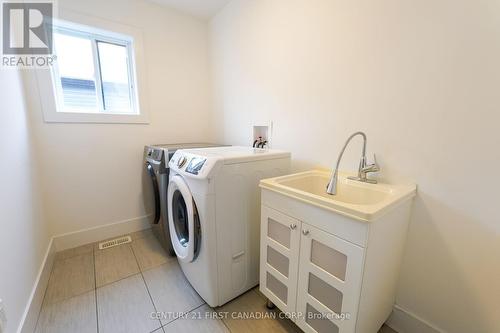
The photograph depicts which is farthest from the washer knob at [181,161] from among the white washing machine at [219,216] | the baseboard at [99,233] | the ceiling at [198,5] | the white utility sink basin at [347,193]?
the ceiling at [198,5]

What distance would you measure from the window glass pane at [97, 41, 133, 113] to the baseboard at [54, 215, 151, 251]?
1.22 metres

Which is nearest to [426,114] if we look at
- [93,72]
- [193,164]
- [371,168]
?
[371,168]

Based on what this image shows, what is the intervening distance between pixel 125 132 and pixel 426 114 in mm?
2447

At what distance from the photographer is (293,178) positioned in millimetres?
1332

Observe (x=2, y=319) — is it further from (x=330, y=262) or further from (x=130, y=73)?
(x=130, y=73)

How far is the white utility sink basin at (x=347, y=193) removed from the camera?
2.67 ft

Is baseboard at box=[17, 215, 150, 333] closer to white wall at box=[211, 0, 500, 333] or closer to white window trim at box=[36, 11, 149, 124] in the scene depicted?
white window trim at box=[36, 11, 149, 124]

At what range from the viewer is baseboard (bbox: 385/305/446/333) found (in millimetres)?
1107

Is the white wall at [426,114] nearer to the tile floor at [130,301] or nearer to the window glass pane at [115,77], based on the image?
the tile floor at [130,301]

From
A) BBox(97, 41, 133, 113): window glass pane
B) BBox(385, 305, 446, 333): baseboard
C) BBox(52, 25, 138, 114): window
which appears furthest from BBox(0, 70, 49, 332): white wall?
BBox(385, 305, 446, 333): baseboard

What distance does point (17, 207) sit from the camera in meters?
1.22

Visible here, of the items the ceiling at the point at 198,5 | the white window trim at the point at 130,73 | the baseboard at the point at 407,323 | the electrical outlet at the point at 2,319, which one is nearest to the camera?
the electrical outlet at the point at 2,319

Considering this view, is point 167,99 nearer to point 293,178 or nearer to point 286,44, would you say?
point 286,44

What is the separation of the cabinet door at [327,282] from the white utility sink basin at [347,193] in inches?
5.6
